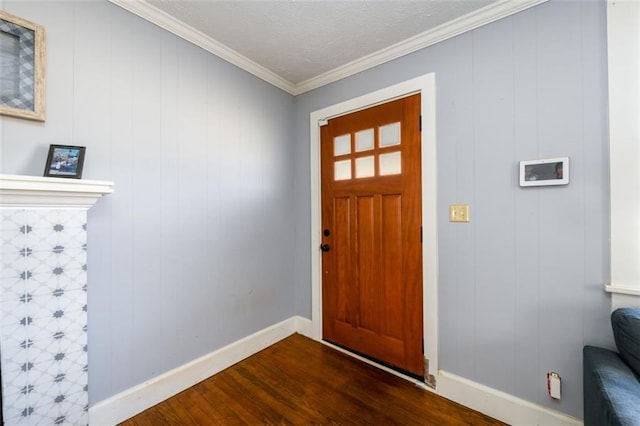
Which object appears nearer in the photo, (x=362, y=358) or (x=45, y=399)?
(x=45, y=399)

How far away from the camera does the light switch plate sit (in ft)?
5.41

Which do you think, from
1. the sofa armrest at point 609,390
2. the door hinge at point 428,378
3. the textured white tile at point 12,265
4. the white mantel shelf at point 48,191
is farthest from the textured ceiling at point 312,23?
the door hinge at point 428,378

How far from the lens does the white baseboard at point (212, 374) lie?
4.56 ft

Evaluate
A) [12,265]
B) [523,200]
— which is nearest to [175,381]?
[12,265]

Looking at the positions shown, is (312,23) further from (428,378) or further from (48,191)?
(428,378)

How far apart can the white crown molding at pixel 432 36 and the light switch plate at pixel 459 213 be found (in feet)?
3.74

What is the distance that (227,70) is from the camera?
6.62 ft

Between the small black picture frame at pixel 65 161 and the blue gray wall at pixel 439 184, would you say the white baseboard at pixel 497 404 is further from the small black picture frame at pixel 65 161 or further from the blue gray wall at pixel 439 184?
the small black picture frame at pixel 65 161

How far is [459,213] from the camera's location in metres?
1.67

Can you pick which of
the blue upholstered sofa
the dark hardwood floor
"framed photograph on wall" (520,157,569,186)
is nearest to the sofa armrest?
the blue upholstered sofa

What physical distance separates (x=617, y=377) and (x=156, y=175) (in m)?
2.47

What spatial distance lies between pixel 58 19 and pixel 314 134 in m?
1.72

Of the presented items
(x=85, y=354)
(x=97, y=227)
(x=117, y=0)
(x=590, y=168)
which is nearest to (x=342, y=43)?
(x=117, y=0)

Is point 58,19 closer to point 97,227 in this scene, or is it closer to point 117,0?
point 117,0
